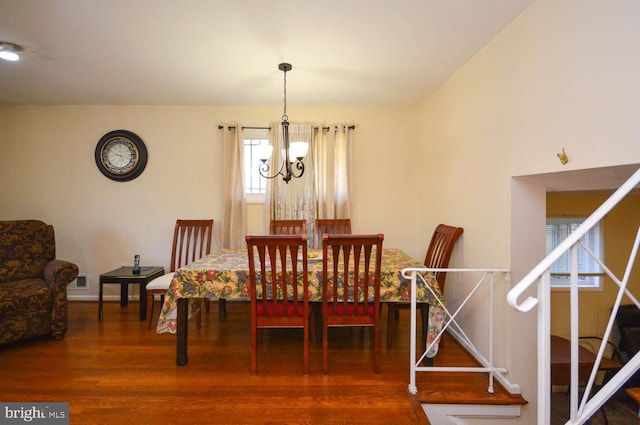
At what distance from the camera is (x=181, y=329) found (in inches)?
88.1

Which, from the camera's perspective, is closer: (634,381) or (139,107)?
(634,381)

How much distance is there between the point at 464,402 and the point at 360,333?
3.56 feet

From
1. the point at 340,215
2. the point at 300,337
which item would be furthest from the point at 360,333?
the point at 340,215

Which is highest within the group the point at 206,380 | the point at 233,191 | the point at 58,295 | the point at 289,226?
the point at 233,191

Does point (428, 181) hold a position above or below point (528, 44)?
below

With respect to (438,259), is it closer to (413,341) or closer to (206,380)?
(413,341)

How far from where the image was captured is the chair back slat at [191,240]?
359 centimetres

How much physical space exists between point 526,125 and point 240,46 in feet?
6.52

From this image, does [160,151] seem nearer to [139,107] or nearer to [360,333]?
[139,107]

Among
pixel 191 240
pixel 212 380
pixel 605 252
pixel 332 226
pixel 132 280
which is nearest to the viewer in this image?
pixel 212 380

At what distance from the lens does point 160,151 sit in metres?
3.79

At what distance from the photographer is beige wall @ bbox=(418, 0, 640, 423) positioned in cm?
137

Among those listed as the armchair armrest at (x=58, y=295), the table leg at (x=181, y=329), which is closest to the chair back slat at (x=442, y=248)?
the table leg at (x=181, y=329)

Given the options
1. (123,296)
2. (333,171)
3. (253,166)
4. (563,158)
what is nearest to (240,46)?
(253,166)
